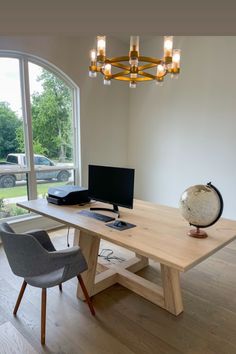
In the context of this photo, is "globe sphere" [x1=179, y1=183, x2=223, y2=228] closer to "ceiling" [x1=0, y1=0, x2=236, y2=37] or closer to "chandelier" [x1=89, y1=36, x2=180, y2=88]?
"ceiling" [x1=0, y1=0, x2=236, y2=37]

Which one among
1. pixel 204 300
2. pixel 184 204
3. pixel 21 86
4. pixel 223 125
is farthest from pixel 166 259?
pixel 21 86

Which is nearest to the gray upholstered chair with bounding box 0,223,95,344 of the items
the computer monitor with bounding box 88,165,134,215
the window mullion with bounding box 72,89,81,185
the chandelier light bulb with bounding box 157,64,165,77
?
the computer monitor with bounding box 88,165,134,215

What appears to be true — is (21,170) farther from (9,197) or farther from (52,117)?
(52,117)

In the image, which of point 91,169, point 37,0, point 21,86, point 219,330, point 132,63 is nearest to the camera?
point 37,0

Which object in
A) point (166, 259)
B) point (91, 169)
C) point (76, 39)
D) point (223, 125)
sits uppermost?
point (76, 39)

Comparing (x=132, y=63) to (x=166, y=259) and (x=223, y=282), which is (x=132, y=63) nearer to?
(x=166, y=259)

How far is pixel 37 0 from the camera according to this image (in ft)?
2.40

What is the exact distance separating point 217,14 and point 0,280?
8.88 feet

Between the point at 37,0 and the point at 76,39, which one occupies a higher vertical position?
the point at 76,39

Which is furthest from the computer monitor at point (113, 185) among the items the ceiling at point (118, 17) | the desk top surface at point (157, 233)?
the ceiling at point (118, 17)

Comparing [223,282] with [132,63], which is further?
[223,282]

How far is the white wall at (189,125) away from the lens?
11.6 ft

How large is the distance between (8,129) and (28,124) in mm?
272

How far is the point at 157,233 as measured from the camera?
1805 millimetres
